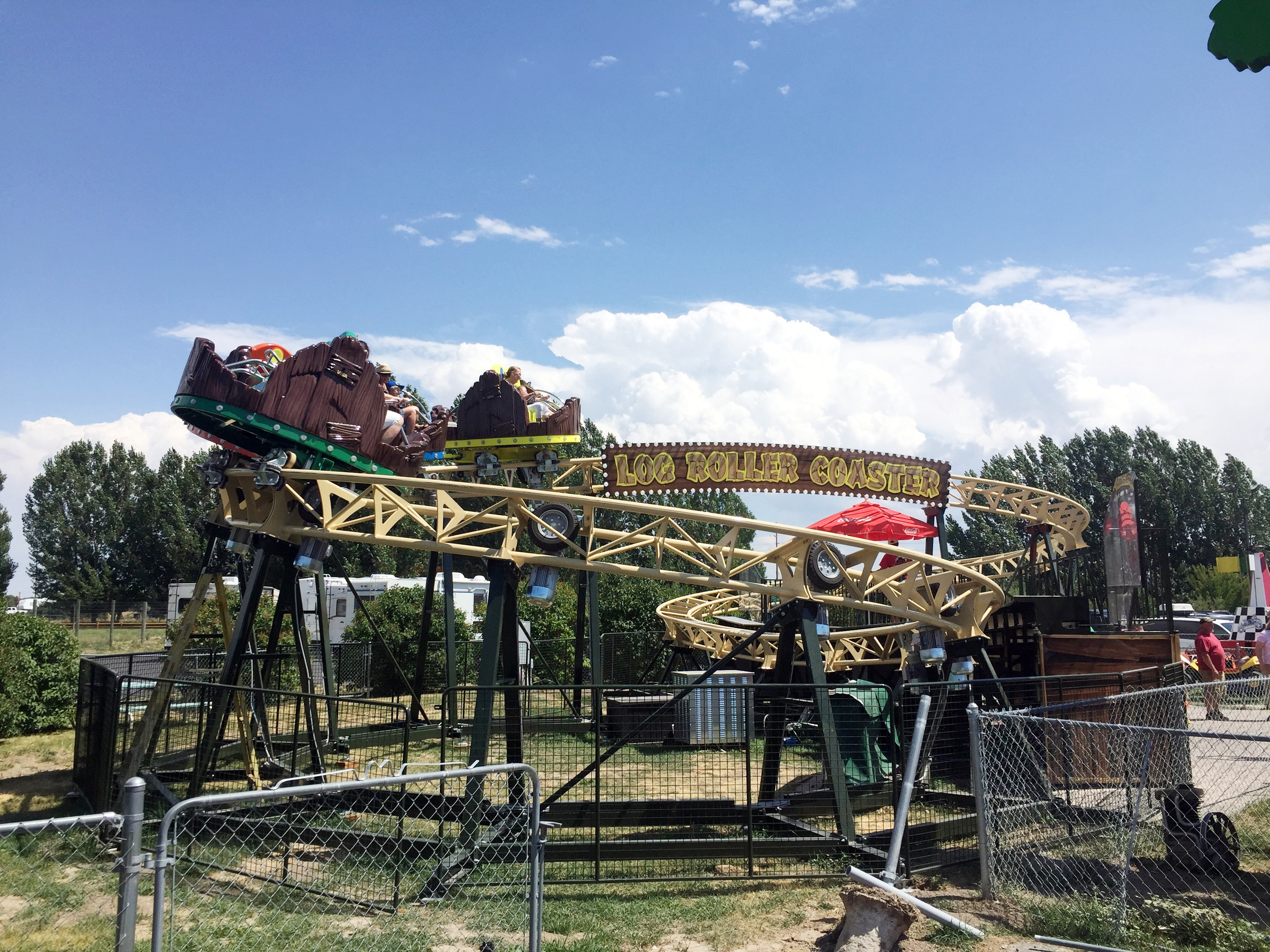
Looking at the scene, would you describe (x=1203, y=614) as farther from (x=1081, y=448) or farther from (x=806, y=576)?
(x=806, y=576)

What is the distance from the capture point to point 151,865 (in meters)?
3.47

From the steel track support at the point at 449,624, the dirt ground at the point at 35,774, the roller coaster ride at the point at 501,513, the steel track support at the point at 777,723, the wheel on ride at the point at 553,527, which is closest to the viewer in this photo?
the steel track support at the point at 777,723

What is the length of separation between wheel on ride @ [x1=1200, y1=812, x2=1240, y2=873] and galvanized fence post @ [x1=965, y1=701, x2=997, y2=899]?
182 cm

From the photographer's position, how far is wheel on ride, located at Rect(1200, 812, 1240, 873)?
7.52 m

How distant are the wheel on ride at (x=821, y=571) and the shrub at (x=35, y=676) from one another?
13.3 m

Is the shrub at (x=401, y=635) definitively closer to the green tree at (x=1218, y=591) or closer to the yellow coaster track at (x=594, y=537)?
the yellow coaster track at (x=594, y=537)

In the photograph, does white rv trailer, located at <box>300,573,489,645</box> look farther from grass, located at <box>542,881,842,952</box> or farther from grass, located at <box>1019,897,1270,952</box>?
grass, located at <box>1019,897,1270,952</box>

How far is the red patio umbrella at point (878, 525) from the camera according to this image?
54.9 ft

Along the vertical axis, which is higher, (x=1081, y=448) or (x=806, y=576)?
(x=1081, y=448)

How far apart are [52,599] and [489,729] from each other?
57.5m

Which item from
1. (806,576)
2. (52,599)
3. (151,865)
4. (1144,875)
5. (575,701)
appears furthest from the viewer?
(52,599)

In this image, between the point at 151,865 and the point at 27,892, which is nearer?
the point at 151,865

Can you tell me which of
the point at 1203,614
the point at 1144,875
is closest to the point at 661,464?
the point at 1144,875

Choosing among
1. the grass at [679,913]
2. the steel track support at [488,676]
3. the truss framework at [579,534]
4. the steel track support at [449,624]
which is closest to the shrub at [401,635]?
the steel track support at [449,624]
